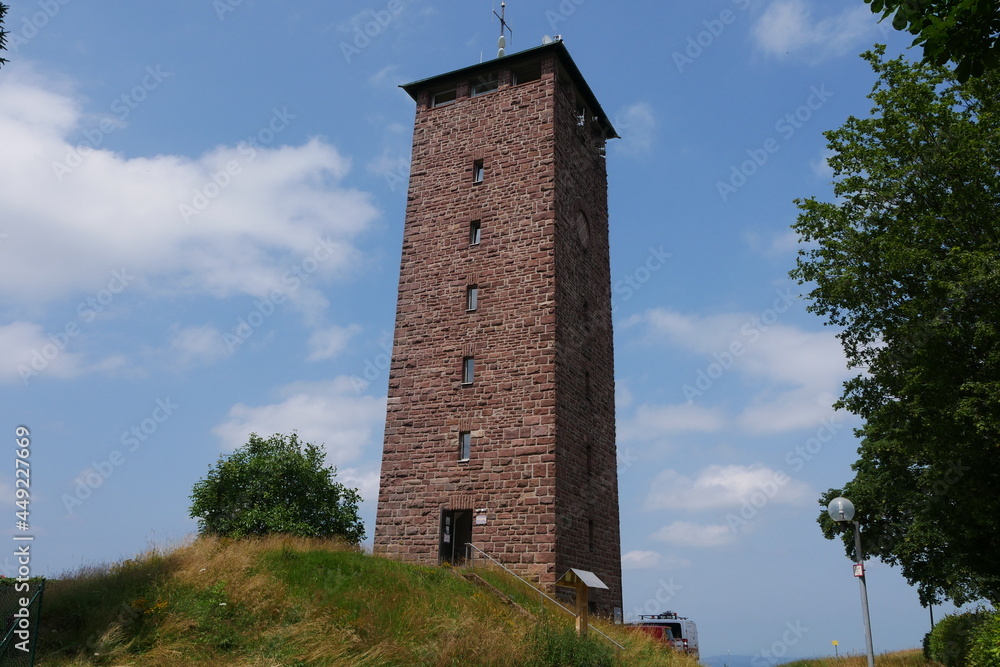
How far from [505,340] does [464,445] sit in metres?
3.58

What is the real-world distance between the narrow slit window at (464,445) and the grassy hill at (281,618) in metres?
6.11

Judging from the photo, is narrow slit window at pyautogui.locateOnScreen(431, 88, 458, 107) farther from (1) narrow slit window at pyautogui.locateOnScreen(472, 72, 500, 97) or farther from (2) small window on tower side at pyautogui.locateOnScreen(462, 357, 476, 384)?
(2) small window on tower side at pyautogui.locateOnScreen(462, 357, 476, 384)

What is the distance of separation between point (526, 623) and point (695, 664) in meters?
5.40

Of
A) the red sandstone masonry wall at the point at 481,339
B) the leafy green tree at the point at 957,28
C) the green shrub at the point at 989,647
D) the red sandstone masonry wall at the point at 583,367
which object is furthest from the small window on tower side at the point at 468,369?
the leafy green tree at the point at 957,28

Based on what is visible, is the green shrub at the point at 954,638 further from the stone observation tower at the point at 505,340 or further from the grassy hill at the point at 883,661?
the stone observation tower at the point at 505,340

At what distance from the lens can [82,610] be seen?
12773mm

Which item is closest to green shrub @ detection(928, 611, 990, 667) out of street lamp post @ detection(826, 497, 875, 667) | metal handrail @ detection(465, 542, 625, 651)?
street lamp post @ detection(826, 497, 875, 667)

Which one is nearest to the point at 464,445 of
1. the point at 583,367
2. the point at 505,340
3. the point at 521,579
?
the point at 505,340

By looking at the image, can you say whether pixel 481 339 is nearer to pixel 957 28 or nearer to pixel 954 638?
pixel 954 638

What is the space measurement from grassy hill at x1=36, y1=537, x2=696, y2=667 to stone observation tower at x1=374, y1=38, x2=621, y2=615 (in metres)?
5.28

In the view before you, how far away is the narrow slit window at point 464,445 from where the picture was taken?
2270cm

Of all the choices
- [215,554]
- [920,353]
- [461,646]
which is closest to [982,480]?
[920,353]

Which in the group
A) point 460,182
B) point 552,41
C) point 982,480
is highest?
point 552,41

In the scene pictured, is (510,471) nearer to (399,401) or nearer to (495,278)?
(399,401)
